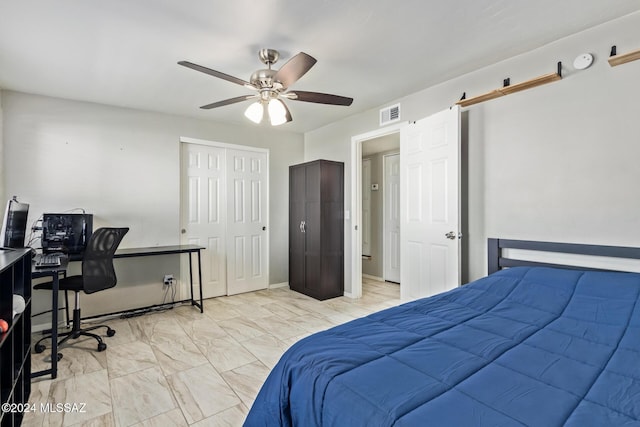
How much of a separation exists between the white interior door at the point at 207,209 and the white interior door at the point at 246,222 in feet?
0.35

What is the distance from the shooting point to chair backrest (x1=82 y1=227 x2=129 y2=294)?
8.95 feet

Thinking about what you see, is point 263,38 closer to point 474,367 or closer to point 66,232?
point 474,367

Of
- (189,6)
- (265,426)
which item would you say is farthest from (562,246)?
(189,6)

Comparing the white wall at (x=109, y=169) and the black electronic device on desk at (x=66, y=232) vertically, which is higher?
the white wall at (x=109, y=169)

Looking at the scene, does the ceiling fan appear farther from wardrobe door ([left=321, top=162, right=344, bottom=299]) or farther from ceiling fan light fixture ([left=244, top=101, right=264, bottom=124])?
wardrobe door ([left=321, top=162, right=344, bottom=299])

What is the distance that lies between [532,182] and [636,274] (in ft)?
2.92

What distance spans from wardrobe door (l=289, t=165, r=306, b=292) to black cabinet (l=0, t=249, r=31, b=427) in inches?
118

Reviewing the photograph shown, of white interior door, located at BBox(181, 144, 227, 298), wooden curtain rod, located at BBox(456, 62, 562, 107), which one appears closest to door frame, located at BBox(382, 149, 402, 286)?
wooden curtain rod, located at BBox(456, 62, 562, 107)

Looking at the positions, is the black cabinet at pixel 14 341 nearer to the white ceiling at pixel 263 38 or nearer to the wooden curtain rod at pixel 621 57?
the white ceiling at pixel 263 38

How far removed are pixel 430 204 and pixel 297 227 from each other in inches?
85.0

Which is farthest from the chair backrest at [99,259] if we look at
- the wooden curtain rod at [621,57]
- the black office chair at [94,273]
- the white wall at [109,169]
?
the wooden curtain rod at [621,57]

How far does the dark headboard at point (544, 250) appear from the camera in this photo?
2.05m

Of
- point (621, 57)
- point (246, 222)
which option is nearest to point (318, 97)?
point (621, 57)

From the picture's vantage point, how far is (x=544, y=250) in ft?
7.88
